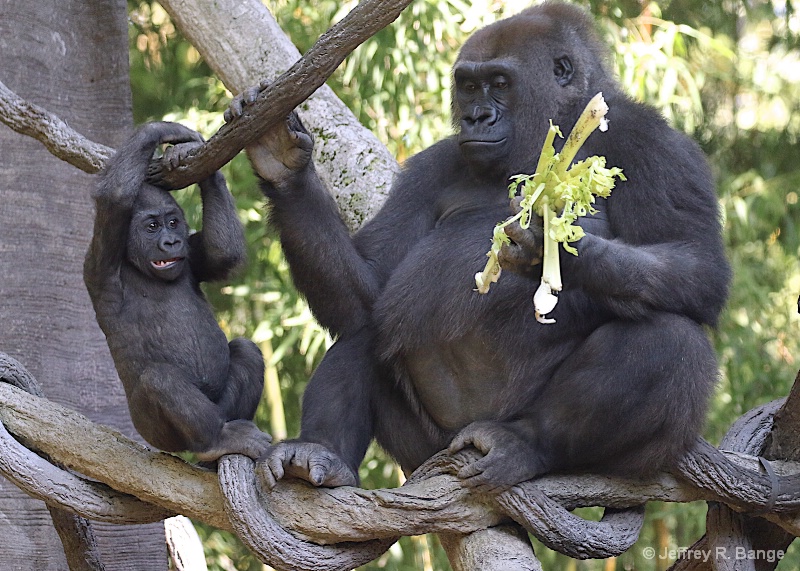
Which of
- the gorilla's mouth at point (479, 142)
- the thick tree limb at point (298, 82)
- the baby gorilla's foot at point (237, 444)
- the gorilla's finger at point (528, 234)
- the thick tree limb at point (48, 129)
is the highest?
the thick tree limb at point (48, 129)

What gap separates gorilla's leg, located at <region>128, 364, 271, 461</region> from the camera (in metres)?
2.40

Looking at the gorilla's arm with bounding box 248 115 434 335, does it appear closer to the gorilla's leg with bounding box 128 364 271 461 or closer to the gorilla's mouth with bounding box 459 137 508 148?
the gorilla's mouth with bounding box 459 137 508 148

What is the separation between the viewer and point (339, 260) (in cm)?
285

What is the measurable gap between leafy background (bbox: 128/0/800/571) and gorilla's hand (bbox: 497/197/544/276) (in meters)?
1.96

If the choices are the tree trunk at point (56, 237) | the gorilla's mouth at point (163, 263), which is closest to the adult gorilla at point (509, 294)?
the gorilla's mouth at point (163, 263)

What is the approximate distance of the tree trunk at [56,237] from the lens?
325 centimetres

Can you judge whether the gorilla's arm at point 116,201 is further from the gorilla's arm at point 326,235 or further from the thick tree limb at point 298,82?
the gorilla's arm at point 326,235

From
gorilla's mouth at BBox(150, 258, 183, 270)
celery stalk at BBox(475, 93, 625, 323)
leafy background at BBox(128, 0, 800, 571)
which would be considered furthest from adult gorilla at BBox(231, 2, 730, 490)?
leafy background at BBox(128, 0, 800, 571)

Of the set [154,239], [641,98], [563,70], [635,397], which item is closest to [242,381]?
[154,239]

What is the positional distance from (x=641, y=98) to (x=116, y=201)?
261cm

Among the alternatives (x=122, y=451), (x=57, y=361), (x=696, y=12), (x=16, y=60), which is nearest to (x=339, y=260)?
(x=122, y=451)

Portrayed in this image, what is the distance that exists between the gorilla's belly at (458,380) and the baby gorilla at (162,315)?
0.46 meters

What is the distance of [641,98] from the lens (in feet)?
14.2

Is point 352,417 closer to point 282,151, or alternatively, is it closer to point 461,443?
point 461,443
